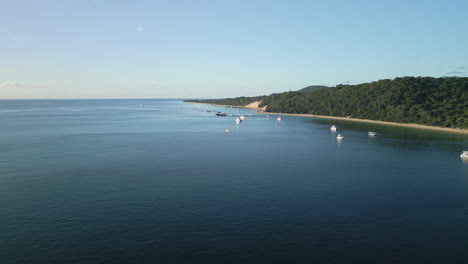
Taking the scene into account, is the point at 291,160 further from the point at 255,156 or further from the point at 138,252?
the point at 138,252

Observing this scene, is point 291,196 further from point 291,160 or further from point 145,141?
point 145,141

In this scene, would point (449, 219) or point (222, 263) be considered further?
point (449, 219)

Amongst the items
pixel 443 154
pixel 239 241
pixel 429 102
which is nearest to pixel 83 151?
pixel 239 241

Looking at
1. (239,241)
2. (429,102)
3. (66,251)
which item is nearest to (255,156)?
(239,241)

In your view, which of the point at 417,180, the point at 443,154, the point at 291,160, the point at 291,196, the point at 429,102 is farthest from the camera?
the point at 429,102

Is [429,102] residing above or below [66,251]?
above

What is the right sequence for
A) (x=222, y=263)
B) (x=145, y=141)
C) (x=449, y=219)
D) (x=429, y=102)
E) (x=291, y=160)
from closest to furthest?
(x=222, y=263), (x=449, y=219), (x=291, y=160), (x=145, y=141), (x=429, y=102)
